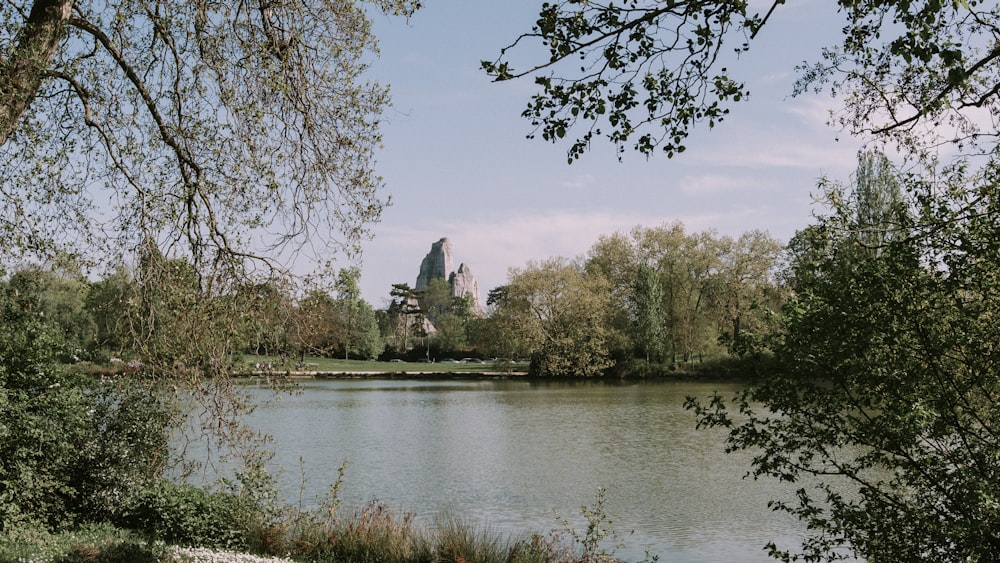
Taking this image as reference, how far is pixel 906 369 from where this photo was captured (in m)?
5.54

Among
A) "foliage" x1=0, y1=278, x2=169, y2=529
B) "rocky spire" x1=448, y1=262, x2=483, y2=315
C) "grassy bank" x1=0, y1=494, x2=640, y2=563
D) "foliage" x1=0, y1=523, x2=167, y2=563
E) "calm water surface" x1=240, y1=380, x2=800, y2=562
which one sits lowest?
"calm water surface" x1=240, y1=380, x2=800, y2=562

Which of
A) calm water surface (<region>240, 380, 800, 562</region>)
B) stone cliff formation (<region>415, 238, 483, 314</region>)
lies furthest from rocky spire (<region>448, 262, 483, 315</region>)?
calm water surface (<region>240, 380, 800, 562</region>)

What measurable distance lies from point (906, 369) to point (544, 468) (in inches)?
476

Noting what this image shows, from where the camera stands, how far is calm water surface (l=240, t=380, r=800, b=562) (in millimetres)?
11836

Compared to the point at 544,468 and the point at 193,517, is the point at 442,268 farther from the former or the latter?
the point at 193,517

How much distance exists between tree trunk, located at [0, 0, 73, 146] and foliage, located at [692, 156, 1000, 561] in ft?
20.2

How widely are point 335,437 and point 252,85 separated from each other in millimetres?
16240

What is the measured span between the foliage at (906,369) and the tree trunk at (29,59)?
6.16m

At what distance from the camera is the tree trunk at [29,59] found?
19.9ft

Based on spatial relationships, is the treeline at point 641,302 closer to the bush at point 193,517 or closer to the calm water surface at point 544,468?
the calm water surface at point 544,468

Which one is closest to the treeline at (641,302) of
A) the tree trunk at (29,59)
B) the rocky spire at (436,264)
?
the tree trunk at (29,59)

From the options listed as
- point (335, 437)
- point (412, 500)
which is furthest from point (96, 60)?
point (335, 437)

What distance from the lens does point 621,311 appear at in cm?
5075

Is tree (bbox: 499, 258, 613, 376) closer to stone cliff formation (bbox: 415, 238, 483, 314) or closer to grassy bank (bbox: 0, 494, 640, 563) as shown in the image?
grassy bank (bbox: 0, 494, 640, 563)
